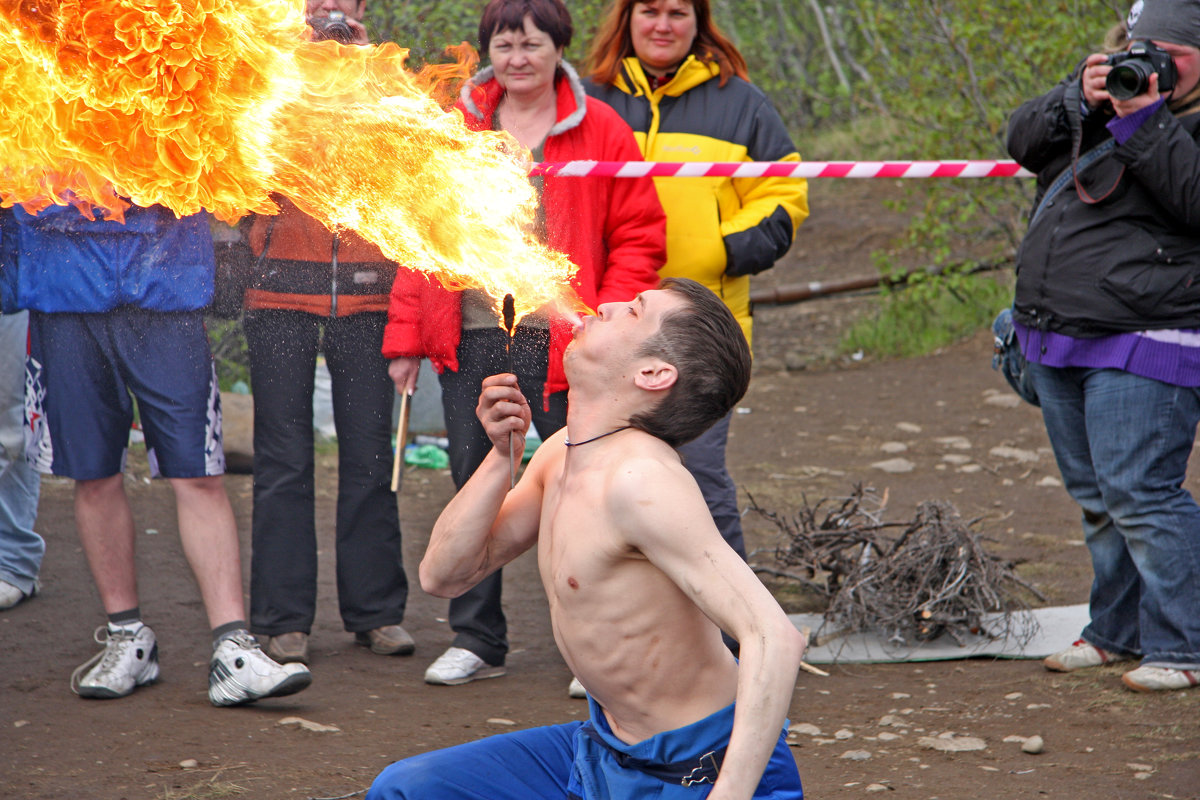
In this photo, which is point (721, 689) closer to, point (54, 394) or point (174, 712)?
point (174, 712)

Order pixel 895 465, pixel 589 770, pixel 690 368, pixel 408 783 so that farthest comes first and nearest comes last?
pixel 895 465 → pixel 690 368 → pixel 589 770 → pixel 408 783

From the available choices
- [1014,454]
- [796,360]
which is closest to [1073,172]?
[1014,454]

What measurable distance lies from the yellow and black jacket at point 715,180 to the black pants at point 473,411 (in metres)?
0.63

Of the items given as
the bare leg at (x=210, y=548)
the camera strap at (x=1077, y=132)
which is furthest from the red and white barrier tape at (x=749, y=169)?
the bare leg at (x=210, y=548)

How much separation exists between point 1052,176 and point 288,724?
10.8 feet

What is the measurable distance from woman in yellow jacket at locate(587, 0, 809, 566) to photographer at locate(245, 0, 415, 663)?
1067 millimetres

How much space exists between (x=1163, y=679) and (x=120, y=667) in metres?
3.58

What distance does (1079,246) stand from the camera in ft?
13.8

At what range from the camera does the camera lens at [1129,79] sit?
12.9ft

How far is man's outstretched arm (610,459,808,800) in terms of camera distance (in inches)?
89.8

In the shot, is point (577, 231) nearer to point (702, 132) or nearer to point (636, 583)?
point (702, 132)

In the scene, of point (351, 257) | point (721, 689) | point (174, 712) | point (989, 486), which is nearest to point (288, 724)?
point (174, 712)

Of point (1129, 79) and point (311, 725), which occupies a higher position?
point (1129, 79)

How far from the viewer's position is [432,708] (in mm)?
4293
